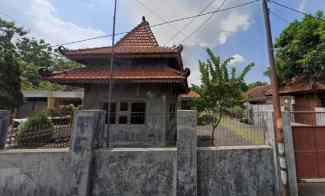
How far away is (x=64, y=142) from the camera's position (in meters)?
5.16

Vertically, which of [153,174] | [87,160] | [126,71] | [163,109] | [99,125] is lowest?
[153,174]

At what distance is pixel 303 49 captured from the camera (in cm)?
1072

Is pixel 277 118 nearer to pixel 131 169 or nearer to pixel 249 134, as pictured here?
pixel 249 134

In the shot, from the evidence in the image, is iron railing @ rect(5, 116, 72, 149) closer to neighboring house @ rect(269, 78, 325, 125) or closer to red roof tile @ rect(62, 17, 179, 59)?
red roof tile @ rect(62, 17, 179, 59)

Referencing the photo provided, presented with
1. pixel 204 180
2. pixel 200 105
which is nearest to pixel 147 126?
pixel 200 105

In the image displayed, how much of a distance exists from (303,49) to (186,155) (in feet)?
39.6

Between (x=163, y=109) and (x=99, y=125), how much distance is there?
12.2 ft

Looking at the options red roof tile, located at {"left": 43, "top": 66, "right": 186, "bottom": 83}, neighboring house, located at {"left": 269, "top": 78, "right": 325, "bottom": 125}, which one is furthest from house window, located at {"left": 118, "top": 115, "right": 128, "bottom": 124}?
neighboring house, located at {"left": 269, "top": 78, "right": 325, "bottom": 125}

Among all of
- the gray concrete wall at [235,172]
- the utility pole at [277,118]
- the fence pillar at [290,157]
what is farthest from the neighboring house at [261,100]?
the gray concrete wall at [235,172]

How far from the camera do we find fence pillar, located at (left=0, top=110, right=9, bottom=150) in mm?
4430

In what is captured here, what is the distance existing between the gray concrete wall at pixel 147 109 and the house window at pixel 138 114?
7.6 inches

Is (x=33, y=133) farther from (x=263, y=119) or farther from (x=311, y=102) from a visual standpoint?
(x=311, y=102)

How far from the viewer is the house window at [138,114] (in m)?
7.61

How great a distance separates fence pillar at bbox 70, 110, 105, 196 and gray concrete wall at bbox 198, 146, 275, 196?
9.33ft
